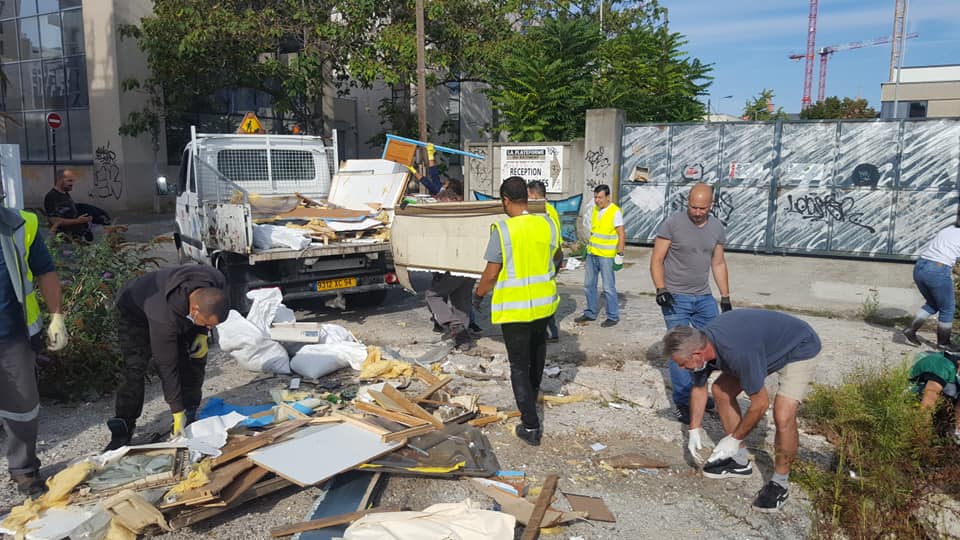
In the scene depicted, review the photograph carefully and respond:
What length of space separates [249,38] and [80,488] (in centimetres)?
1579

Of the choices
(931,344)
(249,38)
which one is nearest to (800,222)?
(931,344)

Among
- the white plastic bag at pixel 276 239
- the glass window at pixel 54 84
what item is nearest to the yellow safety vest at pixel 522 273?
the white plastic bag at pixel 276 239

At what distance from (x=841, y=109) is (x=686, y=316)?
4135cm

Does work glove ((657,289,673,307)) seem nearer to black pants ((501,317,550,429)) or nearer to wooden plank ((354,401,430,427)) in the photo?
black pants ((501,317,550,429))

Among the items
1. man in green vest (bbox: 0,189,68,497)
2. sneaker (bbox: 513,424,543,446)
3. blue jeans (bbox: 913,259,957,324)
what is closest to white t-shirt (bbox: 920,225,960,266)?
blue jeans (bbox: 913,259,957,324)

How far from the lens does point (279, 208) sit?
855cm

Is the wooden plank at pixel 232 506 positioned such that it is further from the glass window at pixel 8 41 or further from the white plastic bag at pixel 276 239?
the glass window at pixel 8 41

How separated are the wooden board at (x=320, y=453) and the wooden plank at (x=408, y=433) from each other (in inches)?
2.0

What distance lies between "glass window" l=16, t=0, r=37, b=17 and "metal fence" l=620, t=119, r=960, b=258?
20.0 metres

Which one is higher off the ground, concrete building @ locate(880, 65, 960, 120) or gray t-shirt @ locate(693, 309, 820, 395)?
concrete building @ locate(880, 65, 960, 120)

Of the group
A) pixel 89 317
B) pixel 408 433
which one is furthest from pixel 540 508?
pixel 89 317

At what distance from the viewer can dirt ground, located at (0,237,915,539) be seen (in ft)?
12.1

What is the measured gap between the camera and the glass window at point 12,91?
74.2 feet

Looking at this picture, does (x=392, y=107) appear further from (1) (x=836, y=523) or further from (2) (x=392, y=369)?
(1) (x=836, y=523)
